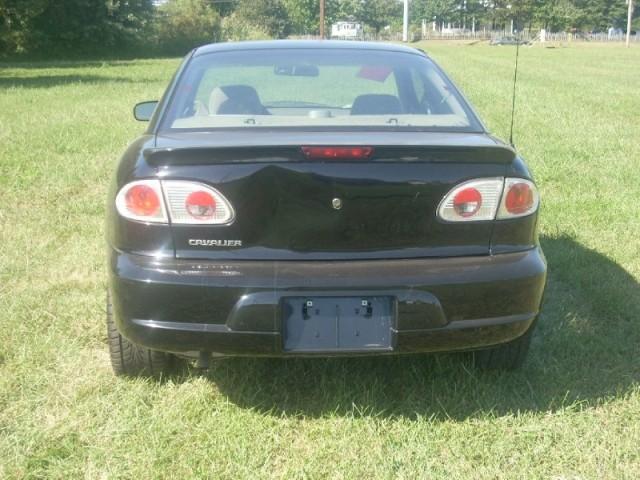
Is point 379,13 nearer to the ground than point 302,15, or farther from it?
nearer to the ground

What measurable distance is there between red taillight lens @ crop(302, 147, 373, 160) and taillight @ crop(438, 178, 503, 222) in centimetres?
33

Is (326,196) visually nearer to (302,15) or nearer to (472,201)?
(472,201)

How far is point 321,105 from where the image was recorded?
13.3 ft

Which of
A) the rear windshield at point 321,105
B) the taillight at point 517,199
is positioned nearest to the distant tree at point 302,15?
the rear windshield at point 321,105

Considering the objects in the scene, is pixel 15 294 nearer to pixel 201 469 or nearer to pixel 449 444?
pixel 201 469

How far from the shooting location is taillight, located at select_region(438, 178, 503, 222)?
100 inches

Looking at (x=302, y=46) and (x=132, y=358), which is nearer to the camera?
(x=132, y=358)

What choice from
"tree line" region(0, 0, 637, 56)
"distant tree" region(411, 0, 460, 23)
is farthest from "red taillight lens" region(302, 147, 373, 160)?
"distant tree" region(411, 0, 460, 23)

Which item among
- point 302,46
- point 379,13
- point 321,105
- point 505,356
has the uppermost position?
point 302,46

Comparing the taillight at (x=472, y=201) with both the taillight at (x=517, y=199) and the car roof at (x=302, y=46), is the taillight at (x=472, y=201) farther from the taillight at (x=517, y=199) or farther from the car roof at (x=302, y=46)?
the car roof at (x=302, y=46)

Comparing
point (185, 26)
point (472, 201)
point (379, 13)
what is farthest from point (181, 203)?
point (379, 13)

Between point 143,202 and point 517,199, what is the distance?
1.32 meters

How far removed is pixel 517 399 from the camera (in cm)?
300

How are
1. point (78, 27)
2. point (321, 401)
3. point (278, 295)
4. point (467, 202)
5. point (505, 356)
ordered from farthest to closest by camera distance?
point (78, 27) → point (505, 356) → point (321, 401) → point (467, 202) → point (278, 295)
